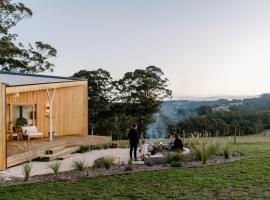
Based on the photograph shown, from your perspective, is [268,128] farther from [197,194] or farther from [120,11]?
[197,194]

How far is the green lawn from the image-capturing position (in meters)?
7.44

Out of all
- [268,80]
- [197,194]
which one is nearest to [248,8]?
[268,80]

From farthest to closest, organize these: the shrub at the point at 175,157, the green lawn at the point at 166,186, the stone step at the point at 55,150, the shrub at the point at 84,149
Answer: the shrub at the point at 84,149 < the stone step at the point at 55,150 < the shrub at the point at 175,157 < the green lawn at the point at 166,186

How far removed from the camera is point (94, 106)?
3228 centimetres

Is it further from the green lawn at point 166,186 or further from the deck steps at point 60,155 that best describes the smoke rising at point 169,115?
the green lawn at point 166,186

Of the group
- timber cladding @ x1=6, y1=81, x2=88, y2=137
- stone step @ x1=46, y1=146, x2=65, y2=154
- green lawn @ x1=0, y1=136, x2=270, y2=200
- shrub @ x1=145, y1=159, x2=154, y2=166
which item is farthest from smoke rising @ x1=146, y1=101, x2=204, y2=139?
green lawn @ x1=0, y1=136, x2=270, y2=200

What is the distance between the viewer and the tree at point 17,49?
87.2 feet

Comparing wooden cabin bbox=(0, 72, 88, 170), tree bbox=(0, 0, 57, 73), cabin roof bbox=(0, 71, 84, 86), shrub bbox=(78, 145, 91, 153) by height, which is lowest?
shrub bbox=(78, 145, 91, 153)

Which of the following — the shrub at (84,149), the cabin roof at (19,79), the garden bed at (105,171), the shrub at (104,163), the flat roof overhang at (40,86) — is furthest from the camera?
the shrub at (84,149)

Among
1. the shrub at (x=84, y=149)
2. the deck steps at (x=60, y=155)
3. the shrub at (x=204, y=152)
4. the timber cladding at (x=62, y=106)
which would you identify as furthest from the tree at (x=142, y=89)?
the shrub at (x=204, y=152)

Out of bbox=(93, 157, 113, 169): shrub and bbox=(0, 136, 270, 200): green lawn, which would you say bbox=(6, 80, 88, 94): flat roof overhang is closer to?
bbox=(93, 157, 113, 169): shrub

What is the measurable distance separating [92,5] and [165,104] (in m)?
14.2

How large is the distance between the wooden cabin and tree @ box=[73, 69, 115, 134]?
10.7 metres

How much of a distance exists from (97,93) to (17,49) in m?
7.89
